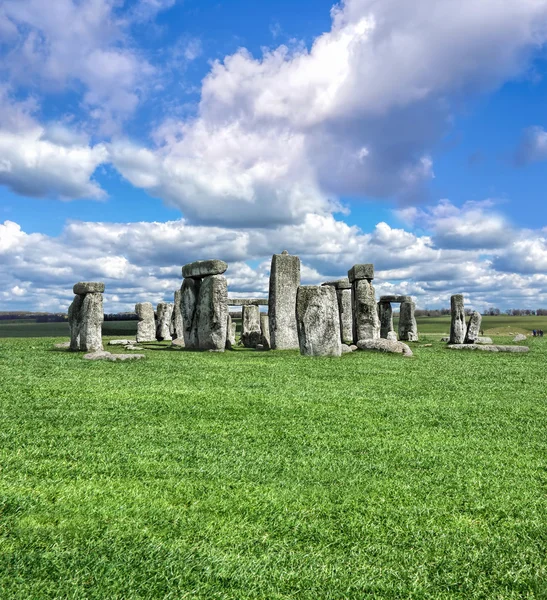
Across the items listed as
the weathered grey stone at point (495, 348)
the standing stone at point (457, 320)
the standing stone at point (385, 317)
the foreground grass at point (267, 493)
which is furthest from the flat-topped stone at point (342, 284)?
the foreground grass at point (267, 493)

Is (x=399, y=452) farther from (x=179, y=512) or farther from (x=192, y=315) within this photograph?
(x=192, y=315)

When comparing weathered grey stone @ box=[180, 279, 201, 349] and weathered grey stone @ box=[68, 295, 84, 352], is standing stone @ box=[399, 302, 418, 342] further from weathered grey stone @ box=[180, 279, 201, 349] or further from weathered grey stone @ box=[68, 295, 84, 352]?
weathered grey stone @ box=[68, 295, 84, 352]

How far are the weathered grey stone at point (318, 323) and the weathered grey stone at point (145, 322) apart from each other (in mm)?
12697

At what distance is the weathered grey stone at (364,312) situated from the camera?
66.2ft

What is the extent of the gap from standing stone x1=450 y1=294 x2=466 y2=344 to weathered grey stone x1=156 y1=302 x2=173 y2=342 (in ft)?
45.2

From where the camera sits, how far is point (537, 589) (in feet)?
10.8

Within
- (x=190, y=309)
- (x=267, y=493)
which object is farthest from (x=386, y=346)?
(x=267, y=493)

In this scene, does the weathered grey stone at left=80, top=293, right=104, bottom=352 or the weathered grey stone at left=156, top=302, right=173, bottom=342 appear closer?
the weathered grey stone at left=80, top=293, right=104, bottom=352

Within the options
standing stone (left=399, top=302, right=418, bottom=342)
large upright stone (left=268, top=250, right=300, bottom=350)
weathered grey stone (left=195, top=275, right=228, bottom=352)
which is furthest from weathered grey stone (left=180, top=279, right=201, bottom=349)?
standing stone (left=399, top=302, right=418, bottom=342)

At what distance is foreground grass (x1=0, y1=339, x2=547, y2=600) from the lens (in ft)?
10.6

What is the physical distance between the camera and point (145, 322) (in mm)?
25969

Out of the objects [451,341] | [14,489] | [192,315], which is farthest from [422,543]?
[451,341]

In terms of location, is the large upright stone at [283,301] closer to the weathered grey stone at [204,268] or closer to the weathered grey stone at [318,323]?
the weathered grey stone at [204,268]

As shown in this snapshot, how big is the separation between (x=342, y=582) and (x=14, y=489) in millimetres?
2729
